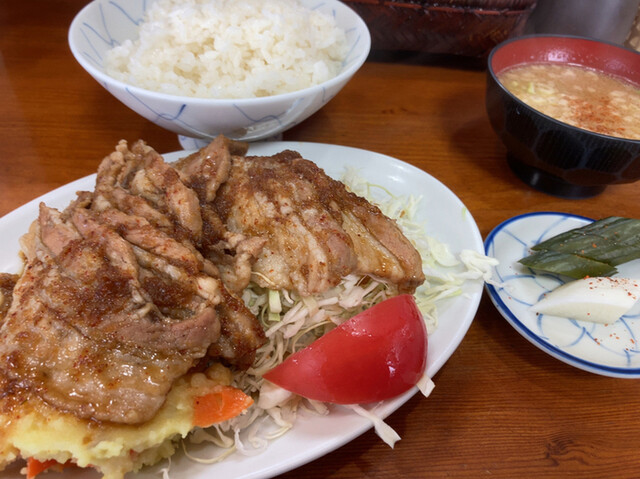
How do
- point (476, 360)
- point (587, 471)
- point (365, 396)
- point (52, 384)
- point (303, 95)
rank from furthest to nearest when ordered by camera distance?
point (303, 95), point (476, 360), point (587, 471), point (365, 396), point (52, 384)

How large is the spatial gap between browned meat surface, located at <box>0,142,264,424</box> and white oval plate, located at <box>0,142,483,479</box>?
0.30 m

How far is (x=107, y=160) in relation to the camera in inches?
72.9

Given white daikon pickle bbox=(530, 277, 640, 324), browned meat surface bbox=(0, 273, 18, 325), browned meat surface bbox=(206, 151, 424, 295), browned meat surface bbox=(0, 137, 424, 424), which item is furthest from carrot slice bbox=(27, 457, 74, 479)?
white daikon pickle bbox=(530, 277, 640, 324)

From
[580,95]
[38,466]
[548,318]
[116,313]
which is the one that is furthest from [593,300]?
[38,466]

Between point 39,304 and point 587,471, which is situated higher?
point 39,304

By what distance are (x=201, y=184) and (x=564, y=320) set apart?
172cm

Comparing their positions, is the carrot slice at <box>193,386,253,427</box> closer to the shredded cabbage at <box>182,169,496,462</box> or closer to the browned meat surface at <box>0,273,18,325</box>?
the shredded cabbage at <box>182,169,496,462</box>

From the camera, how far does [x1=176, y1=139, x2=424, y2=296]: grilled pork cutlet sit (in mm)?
1691

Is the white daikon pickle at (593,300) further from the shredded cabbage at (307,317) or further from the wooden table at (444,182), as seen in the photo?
the shredded cabbage at (307,317)

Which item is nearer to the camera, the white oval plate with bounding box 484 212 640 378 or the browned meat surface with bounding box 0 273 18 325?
the browned meat surface with bounding box 0 273 18 325

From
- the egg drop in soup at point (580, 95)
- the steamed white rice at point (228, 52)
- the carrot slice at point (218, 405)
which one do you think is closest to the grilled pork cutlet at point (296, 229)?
the carrot slice at point (218, 405)

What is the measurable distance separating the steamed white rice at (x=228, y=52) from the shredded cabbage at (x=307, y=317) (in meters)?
0.98

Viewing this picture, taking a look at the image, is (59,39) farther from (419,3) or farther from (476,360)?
(476,360)

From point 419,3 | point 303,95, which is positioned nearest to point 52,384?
point 303,95
